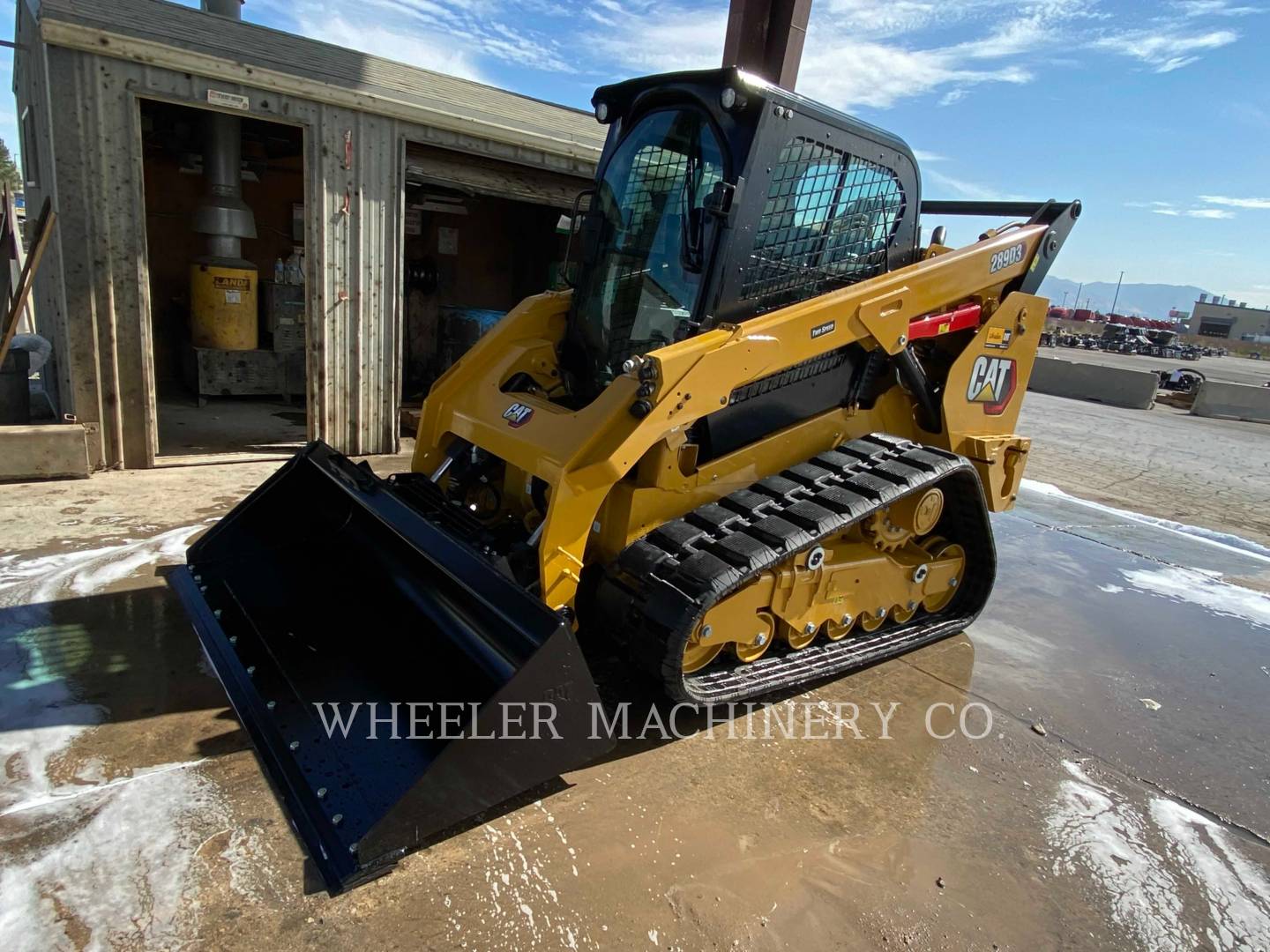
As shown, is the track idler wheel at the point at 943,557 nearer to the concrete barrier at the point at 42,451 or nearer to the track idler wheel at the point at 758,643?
the track idler wheel at the point at 758,643

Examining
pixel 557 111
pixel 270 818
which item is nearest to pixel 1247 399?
pixel 557 111

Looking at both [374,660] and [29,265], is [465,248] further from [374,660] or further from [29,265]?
[374,660]

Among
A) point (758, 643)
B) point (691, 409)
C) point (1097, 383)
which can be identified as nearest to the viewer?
point (691, 409)

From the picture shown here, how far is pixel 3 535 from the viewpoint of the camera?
4.66 meters

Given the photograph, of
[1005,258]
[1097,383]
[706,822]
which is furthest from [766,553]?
[1097,383]

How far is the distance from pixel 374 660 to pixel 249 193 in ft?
29.7

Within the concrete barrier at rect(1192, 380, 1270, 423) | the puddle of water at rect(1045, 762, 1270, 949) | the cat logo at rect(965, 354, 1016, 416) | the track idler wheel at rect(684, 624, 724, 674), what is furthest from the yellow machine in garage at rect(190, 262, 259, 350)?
the concrete barrier at rect(1192, 380, 1270, 423)

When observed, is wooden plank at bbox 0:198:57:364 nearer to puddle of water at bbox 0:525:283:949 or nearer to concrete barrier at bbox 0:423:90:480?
concrete barrier at bbox 0:423:90:480

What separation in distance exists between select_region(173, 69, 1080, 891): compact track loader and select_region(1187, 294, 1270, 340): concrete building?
82.2 metres

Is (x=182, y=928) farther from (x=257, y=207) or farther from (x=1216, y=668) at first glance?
(x=257, y=207)

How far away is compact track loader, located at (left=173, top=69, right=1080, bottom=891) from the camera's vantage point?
2.77 metres

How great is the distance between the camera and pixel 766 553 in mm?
3162

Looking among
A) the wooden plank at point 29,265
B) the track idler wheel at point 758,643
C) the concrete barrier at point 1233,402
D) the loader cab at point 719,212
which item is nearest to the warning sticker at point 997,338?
the loader cab at point 719,212

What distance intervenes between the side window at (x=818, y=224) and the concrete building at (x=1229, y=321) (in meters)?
82.3
